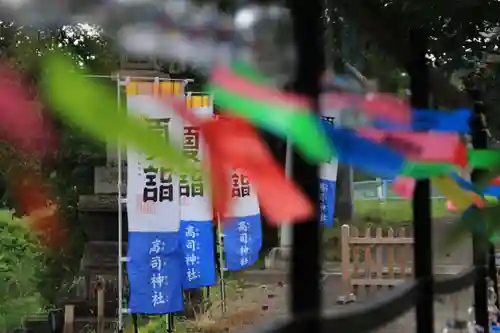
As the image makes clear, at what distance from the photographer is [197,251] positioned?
4.29 m

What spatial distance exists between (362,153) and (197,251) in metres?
3.60

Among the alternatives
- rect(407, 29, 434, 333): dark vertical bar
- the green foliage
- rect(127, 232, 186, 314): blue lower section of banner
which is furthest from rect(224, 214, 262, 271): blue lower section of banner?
rect(407, 29, 434, 333): dark vertical bar

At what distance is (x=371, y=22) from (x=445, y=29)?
1.47ft

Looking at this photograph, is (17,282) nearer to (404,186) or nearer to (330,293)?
(330,293)

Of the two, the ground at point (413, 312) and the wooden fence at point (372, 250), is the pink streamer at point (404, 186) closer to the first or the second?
the ground at point (413, 312)

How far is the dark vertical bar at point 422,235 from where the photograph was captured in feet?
3.64

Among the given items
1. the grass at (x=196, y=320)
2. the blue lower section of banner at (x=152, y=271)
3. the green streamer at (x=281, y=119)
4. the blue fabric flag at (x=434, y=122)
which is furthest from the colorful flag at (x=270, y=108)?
the grass at (x=196, y=320)

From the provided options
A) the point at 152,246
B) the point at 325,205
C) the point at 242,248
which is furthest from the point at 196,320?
the point at 325,205

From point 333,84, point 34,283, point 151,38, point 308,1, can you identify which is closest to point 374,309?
point 333,84

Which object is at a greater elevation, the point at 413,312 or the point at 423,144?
the point at 423,144

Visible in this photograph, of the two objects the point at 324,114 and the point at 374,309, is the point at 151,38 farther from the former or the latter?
the point at 374,309

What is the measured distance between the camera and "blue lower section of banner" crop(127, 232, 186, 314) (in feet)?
12.8

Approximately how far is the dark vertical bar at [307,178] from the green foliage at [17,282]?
3059 millimetres

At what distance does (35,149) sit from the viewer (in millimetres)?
566
